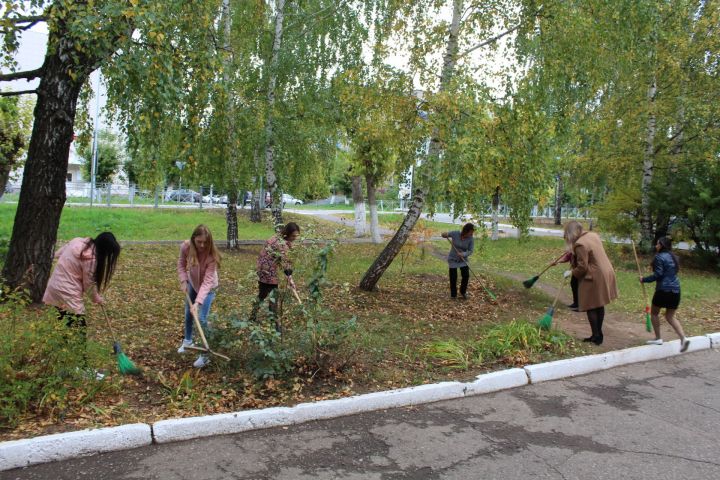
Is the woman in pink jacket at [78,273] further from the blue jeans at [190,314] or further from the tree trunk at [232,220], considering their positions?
the tree trunk at [232,220]

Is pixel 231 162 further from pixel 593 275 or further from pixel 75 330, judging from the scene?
pixel 593 275

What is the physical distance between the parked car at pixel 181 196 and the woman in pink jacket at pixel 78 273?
28.7m

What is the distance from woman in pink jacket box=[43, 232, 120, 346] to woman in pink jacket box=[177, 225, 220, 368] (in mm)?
803

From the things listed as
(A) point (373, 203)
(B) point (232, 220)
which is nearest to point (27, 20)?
(B) point (232, 220)

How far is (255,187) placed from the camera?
1630cm

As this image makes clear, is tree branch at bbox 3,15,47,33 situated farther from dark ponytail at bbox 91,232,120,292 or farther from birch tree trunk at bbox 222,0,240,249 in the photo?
birch tree trunk at bbox 222,0,240,249

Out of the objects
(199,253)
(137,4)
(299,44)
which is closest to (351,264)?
(299,44)

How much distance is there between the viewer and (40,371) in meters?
4.04

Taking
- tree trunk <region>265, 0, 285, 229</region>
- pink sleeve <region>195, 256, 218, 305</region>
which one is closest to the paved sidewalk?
pink sleeve <region>195, 256, 218, 305</region>

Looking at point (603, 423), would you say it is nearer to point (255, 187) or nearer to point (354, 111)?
point (354, 111)

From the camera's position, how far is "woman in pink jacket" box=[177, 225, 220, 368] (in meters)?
5.42

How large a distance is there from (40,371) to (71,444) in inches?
31.3

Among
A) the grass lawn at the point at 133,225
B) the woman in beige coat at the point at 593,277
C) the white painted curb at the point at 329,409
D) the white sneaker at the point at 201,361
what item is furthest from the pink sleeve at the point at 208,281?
the grass lawn at the point at 133,225

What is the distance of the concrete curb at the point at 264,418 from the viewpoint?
3.48 meters
